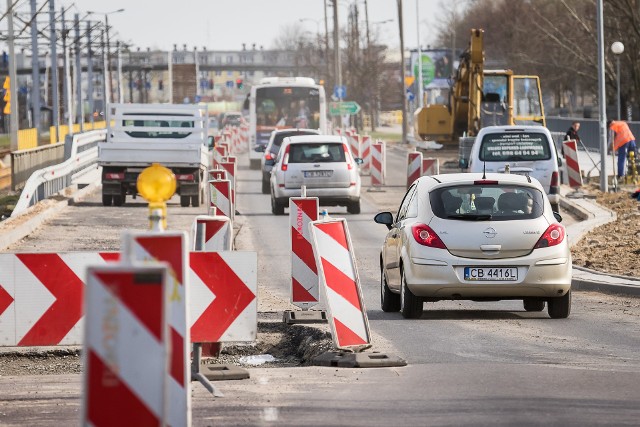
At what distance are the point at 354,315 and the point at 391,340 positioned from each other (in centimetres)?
115

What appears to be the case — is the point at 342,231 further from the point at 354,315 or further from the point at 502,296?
the point at 502,296

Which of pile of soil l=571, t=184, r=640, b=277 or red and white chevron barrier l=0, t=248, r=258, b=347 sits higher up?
red and white chevron barrier l=0, t=248, r=258, b=347

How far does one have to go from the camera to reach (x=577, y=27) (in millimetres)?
83438

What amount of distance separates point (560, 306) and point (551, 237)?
0.72 meters

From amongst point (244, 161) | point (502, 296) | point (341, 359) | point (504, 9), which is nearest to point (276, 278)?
point (502, 296)

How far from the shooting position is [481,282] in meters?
13.6

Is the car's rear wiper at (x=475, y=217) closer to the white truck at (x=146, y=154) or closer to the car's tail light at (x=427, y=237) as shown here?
the car's tail light at (x=427, y=237)

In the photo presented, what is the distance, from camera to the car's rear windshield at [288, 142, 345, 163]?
31.2 metres

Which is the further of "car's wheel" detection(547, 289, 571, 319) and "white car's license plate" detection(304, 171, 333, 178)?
"white car's license plate" detection(304, 171, 333, 178)

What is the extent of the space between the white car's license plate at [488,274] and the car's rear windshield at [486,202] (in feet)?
1.46

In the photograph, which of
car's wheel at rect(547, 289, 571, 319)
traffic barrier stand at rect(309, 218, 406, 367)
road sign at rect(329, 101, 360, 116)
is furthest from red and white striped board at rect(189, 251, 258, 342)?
road sign at rect(329, 101, 360, 116)

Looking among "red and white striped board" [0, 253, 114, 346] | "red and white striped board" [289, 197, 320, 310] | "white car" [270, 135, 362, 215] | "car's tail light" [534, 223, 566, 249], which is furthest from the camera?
"white car" [270, 135, 362, 215]

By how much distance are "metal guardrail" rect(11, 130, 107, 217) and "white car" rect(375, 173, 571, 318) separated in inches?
606

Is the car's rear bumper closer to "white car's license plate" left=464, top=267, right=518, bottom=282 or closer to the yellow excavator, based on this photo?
"white car's license plate" left=464, top=267, right=518, bottom=282
